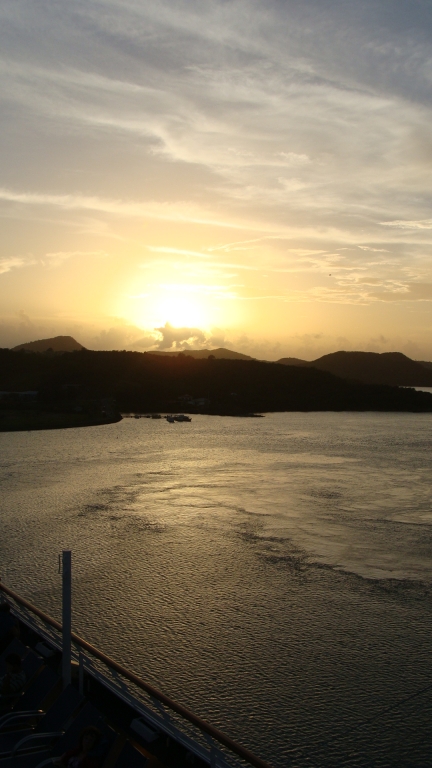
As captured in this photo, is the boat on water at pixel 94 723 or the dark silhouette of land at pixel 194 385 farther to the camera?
the dark silhouette of land at pixel 194 385

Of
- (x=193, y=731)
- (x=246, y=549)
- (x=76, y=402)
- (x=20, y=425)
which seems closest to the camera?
(x=193, y=731)

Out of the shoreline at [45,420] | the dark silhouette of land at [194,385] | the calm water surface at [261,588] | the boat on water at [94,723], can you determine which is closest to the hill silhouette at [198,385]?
the dark silhouette of land at [194,385]

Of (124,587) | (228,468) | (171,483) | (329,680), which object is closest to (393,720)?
(329,680)

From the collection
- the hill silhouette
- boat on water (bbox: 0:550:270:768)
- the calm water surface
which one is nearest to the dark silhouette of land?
the hill silhouette

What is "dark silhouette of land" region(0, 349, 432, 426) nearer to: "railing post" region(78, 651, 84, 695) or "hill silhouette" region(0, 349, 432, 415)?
"hill silhouette" region(0, 349, 432, 415)

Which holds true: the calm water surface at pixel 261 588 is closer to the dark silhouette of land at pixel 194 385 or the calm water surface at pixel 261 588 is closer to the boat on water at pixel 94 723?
the boat on water at pixel 94 723

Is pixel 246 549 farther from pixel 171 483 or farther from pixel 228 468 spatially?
pixel 228 468
